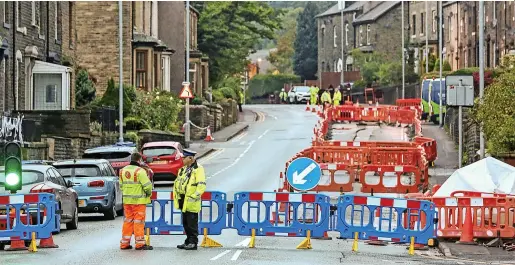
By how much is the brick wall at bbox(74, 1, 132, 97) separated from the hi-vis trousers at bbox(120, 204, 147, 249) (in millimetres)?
46214

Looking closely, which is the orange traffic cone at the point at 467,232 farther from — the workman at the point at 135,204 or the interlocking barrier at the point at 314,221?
the workman at the point at 135,204

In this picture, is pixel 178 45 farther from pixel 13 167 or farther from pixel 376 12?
pixel 13 167

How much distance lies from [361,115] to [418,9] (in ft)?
135

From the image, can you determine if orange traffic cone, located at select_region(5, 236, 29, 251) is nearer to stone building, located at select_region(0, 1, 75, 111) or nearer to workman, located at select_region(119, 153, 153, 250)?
workman, located at select_region(119, 153, 153, 250)

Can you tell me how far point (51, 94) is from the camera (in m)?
52.7

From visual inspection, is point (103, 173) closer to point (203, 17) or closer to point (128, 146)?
point (128, 146)

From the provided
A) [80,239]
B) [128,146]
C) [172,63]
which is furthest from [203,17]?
[80,239]

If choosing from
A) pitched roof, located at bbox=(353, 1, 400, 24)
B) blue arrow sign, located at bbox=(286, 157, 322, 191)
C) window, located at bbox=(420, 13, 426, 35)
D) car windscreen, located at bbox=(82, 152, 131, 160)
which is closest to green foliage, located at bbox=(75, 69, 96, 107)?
car windscreen, located at bbox=(82, 152, 131, 160)

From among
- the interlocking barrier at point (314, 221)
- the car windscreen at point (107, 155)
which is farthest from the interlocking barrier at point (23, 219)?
the car windscreen at point (107, 155)

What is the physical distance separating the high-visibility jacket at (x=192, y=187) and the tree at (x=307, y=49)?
12607cm

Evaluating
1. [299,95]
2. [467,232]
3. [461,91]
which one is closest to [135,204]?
[467,232]

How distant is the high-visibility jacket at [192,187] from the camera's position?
21703 millimetres

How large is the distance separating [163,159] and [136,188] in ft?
65.7

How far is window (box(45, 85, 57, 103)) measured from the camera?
5229 cm
